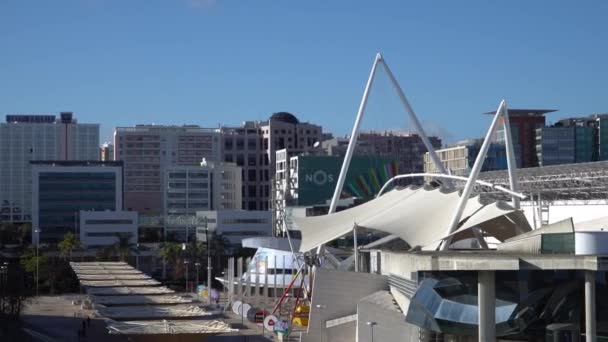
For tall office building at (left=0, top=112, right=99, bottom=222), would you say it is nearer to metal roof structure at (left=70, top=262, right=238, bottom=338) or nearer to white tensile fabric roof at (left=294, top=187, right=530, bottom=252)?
metal roof structure at (left=70, top=262, right=238, bottom=338)

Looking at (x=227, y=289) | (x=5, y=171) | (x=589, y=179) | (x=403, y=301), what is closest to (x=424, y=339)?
(x=403, y=301)

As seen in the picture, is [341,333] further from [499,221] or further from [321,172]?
[321,172]

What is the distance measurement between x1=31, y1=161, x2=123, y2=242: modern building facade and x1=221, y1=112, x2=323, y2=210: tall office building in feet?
92.9

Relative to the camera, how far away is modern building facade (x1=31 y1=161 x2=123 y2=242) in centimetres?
13538

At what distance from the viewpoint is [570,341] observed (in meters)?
37.3

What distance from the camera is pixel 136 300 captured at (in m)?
61.3

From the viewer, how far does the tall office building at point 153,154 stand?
573 feet

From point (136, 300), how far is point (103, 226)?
66.5 metres

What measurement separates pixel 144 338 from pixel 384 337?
10345 mm

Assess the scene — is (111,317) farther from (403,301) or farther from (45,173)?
(45,173)

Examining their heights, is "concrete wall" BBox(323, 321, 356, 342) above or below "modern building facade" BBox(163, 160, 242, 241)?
below

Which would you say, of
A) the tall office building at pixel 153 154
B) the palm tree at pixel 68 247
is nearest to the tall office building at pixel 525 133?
the tall office building at pixel 153 154

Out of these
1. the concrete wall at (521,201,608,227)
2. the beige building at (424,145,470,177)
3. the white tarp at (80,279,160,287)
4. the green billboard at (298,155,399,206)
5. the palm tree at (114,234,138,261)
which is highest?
the beige building at (424,145,470,177)

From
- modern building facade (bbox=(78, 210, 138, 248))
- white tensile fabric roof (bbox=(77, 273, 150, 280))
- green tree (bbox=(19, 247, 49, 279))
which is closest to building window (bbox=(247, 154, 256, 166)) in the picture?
modern building facade (bbox=(78, 210, 138, 248))
